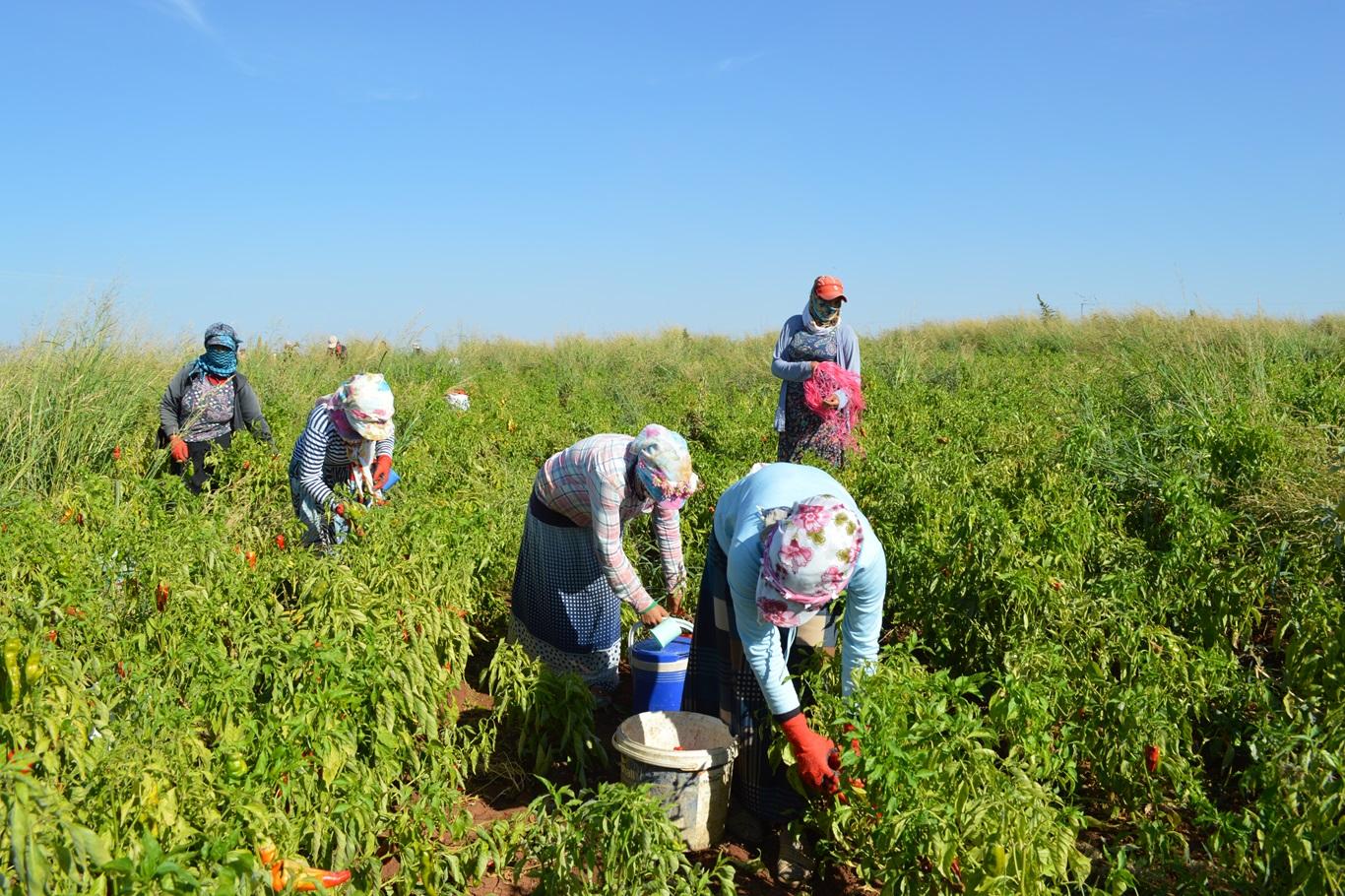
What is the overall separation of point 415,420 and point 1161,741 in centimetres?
627

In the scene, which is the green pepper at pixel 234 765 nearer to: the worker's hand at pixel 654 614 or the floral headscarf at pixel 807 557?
the floral headscarf at pixel 807 557

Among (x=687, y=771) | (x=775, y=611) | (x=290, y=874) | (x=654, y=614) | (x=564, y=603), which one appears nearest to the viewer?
(x=290, y=874)

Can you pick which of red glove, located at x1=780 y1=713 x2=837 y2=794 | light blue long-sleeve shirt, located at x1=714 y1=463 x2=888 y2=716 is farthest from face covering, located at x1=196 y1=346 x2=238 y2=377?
red glove, located at x1=780 y1=713 x2=837 y2=794

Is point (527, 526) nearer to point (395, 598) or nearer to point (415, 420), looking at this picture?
point (395, 598)

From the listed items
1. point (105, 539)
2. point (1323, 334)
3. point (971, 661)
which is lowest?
point (971, 661)

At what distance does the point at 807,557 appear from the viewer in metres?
2.32

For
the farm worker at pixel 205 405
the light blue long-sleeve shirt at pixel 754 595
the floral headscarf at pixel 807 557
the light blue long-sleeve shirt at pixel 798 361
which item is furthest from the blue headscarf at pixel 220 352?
the floral headscarf at pixel 807 557

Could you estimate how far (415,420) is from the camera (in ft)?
26.0

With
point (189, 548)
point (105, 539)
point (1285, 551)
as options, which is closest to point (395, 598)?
point (189, 548)

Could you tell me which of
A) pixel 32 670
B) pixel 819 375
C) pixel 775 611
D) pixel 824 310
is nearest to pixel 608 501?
pixel 775 611

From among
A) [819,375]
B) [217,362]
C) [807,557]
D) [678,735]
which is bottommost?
[678,735]

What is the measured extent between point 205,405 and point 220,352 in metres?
0.31

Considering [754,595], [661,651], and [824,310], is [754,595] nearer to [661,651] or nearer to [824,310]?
[661,651]

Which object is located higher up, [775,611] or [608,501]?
[608,501]
